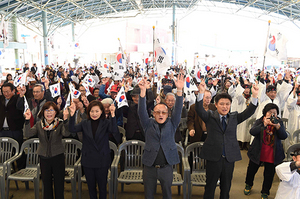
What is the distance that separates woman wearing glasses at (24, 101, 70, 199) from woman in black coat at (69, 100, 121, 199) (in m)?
0.27

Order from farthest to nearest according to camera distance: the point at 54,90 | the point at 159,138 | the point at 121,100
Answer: the point at 54,90
the point at 121,100
the point at 159,138

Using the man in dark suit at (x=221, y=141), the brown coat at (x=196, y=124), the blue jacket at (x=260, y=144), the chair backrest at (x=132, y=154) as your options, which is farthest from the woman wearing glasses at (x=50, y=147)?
the blue jacket at (x=260, y=144)

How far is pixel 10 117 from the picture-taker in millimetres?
Answer: 3979

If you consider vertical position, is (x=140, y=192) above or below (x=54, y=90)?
below

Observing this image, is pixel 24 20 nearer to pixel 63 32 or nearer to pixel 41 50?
pixel 41 50

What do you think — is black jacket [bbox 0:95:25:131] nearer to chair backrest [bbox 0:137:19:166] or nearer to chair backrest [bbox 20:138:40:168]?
chair backrest [bbox 0:137:19:166]

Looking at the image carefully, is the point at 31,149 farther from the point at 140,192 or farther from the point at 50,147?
the point at 140,192

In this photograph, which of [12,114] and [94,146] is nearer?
[94,146]

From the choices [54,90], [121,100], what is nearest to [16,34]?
[54,90]

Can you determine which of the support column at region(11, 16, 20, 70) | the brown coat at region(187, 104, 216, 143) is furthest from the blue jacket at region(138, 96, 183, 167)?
the support column at region(11, 16, 20, 70)

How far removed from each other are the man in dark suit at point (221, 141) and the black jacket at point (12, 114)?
313 centimetres

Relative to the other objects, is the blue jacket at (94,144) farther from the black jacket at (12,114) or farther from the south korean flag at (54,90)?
the south korean flag at (54,90)

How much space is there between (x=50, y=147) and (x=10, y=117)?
1501mm

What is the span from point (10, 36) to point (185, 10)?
62.2 ft
